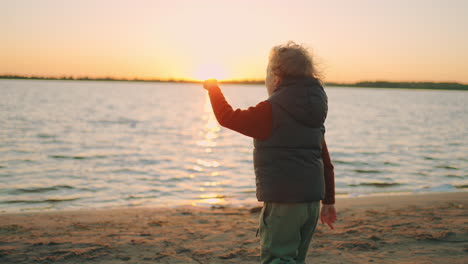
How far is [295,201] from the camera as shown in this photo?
276 centimetres

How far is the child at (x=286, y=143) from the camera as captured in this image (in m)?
2.72

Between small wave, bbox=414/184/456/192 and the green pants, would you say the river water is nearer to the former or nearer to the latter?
small wave, bbox=414/184/456/192

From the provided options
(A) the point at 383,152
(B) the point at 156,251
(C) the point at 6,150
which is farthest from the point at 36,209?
(A) the point at 383,152

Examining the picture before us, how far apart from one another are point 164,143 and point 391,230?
1561cm

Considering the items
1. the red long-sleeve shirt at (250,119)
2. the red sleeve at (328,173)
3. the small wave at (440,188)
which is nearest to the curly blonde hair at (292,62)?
the red long-sleeve shirt at (250,119)

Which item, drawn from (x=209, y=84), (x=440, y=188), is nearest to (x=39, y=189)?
(x=209, y=84)

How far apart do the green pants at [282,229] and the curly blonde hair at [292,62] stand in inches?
30.7

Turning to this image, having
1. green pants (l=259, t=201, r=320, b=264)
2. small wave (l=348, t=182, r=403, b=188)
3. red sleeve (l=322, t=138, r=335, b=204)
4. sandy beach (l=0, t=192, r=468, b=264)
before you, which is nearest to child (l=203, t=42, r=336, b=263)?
green pants (l=259, t=201, r=320, b=264)

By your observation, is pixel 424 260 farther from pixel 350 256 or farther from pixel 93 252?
pixel 93 252

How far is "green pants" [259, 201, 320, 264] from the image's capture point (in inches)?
110

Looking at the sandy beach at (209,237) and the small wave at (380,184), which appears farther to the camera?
the small wave at (380,184)

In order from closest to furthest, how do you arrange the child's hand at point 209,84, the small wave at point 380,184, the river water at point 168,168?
the child's hand at point 209,84, the river water at point 168,168, the small wave at point 380,184

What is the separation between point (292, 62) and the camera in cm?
279

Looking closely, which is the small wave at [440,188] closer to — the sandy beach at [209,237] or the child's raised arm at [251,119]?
the sandy beach at [209,237]
